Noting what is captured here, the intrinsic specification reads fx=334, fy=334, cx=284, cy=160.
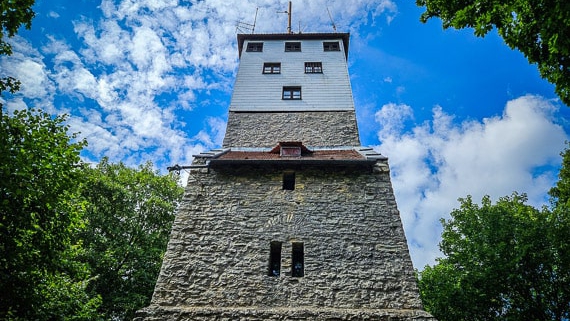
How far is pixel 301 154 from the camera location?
32.9ft

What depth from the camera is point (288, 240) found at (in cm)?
788

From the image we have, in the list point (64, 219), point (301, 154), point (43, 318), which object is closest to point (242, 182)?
point (301, 154)

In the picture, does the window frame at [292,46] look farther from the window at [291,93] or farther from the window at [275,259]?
the window at [275,259]

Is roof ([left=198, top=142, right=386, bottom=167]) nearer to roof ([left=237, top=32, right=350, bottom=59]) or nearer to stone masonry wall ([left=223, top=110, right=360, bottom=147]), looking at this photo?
stone masonry wall ([left=223, top=110, right=360, bottom=147])

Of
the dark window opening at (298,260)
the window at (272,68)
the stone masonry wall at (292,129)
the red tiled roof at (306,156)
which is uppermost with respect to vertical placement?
the window at (272,68)

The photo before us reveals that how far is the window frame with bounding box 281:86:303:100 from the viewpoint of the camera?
13211 millimetres

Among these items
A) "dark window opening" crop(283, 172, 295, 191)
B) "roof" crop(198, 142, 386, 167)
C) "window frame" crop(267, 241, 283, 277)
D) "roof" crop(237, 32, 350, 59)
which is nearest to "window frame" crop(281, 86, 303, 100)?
"roof" crop(198, 142, 386, 167)

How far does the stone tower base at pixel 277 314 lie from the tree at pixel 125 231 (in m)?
8.32

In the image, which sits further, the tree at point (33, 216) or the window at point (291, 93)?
the window at point (291, 93)

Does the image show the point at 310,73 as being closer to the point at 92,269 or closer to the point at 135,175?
the point at 135,175

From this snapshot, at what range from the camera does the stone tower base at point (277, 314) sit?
250 inches

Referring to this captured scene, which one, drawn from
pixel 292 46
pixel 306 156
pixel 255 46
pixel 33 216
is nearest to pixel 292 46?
pixel 292 46

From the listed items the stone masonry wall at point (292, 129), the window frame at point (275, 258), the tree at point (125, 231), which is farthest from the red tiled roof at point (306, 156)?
the tree at point (125, 231)

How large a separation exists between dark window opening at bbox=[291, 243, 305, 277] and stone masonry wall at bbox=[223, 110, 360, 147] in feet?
15.1
